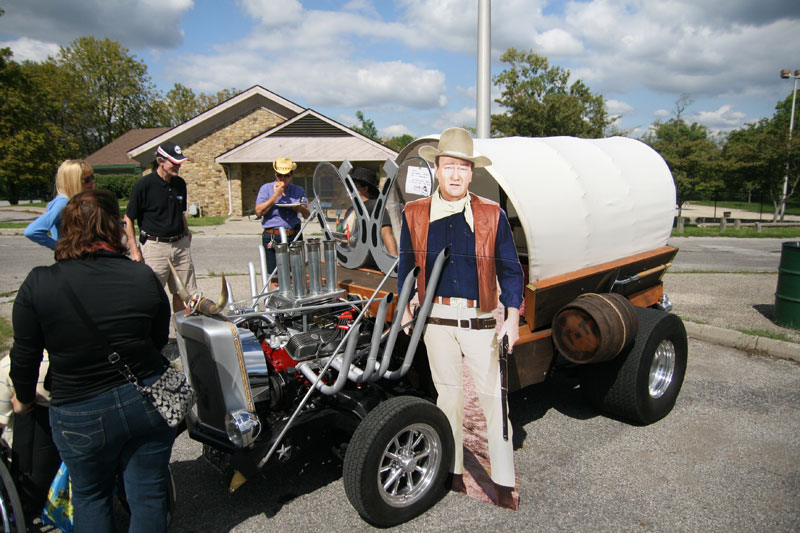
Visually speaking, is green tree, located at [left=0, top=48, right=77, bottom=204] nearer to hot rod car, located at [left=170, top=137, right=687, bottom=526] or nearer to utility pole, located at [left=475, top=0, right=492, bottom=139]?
utility pole, located at [left=475, top=0, right=492, bottom=139]

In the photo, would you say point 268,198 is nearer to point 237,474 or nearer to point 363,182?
point 363,182

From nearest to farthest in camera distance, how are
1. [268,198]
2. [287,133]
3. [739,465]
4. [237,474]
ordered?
[237,474]
[739,465]
[268,198]
[287,133]

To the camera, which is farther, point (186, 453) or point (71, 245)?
point (186, 453)

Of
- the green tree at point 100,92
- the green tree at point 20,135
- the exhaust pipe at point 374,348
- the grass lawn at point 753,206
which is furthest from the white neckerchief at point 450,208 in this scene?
the green tree at point 100,92

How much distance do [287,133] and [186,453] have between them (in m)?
23.0

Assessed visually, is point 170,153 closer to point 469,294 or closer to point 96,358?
point 96,358

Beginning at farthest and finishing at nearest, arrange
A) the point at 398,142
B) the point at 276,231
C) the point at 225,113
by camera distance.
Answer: the point at 398,142 → the point at 225,113 → the point at 276,231

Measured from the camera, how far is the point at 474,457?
134 inches

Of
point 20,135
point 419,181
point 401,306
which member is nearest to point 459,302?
point 401,306

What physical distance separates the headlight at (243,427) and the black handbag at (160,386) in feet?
1.19

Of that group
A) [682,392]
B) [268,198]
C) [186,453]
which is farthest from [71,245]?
[682,392]

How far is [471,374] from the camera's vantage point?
10.7 ft

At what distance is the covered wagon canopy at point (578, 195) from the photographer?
148 inches

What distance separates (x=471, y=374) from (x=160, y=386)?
5.72 ft
